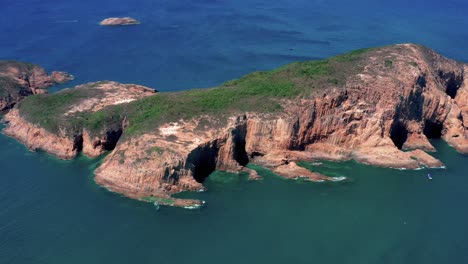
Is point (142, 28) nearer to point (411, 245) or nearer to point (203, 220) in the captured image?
point (203, 220)

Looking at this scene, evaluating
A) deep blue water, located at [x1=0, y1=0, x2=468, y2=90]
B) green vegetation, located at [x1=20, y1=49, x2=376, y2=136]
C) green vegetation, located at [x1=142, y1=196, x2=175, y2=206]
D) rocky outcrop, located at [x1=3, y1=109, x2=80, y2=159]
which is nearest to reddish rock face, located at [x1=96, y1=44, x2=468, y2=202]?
green vegetation, located at [x1=142, y1=196, x2=175, y2=206]

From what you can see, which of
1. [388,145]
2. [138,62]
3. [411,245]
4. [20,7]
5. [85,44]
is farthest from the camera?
[20,7]

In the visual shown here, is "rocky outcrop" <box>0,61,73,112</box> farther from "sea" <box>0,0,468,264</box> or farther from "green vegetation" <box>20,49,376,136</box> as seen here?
"green vegetation" <box>20,49,376,136</box>

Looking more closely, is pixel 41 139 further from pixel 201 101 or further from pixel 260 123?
pixel 260 123

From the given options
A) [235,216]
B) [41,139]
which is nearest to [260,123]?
[235,216]

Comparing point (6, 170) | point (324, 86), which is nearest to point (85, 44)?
point (6, 170)
